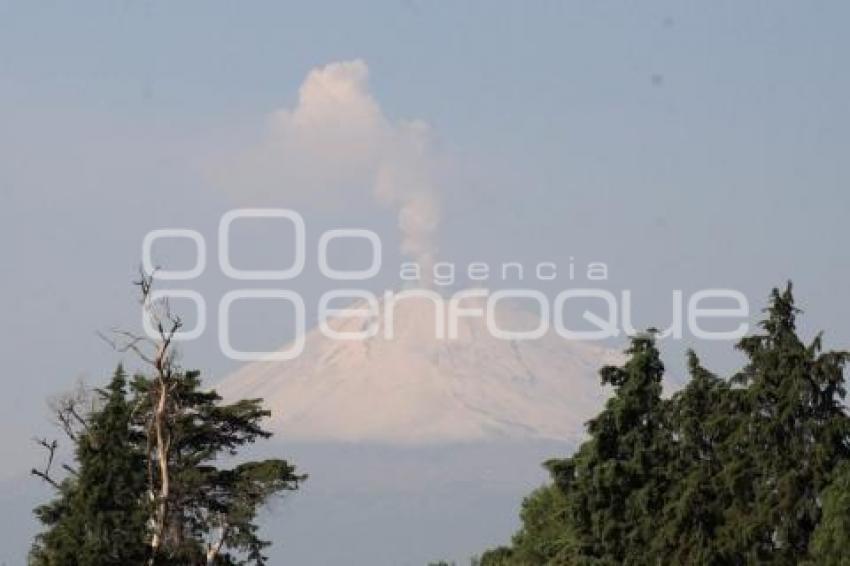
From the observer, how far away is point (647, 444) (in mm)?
69250

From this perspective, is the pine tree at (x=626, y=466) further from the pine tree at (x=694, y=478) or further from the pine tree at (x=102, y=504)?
the pine tree at (x=102, y=504)

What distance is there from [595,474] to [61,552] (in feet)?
51.8

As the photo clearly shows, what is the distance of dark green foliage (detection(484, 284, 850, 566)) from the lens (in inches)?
2517

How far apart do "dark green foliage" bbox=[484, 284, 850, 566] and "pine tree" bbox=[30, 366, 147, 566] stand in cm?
1343

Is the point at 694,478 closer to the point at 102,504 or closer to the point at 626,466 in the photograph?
the point at 626,466

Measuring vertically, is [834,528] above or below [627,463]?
below

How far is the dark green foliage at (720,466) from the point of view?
63.9 meters

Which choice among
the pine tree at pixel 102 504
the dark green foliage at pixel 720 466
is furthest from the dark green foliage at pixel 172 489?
the dark green foliage at pixel 720 466

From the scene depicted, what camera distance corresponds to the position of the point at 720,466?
68812mm

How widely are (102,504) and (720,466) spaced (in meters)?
17.7

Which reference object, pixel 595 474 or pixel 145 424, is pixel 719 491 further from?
pixel 145 424

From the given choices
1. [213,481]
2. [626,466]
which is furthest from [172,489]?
[626,466]

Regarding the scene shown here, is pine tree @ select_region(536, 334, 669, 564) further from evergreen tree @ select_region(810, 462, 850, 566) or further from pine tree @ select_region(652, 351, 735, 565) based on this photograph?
evergreen tree @ select_region(810, 462, 850, 566)

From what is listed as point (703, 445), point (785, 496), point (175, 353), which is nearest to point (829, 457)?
point (785, 496)
